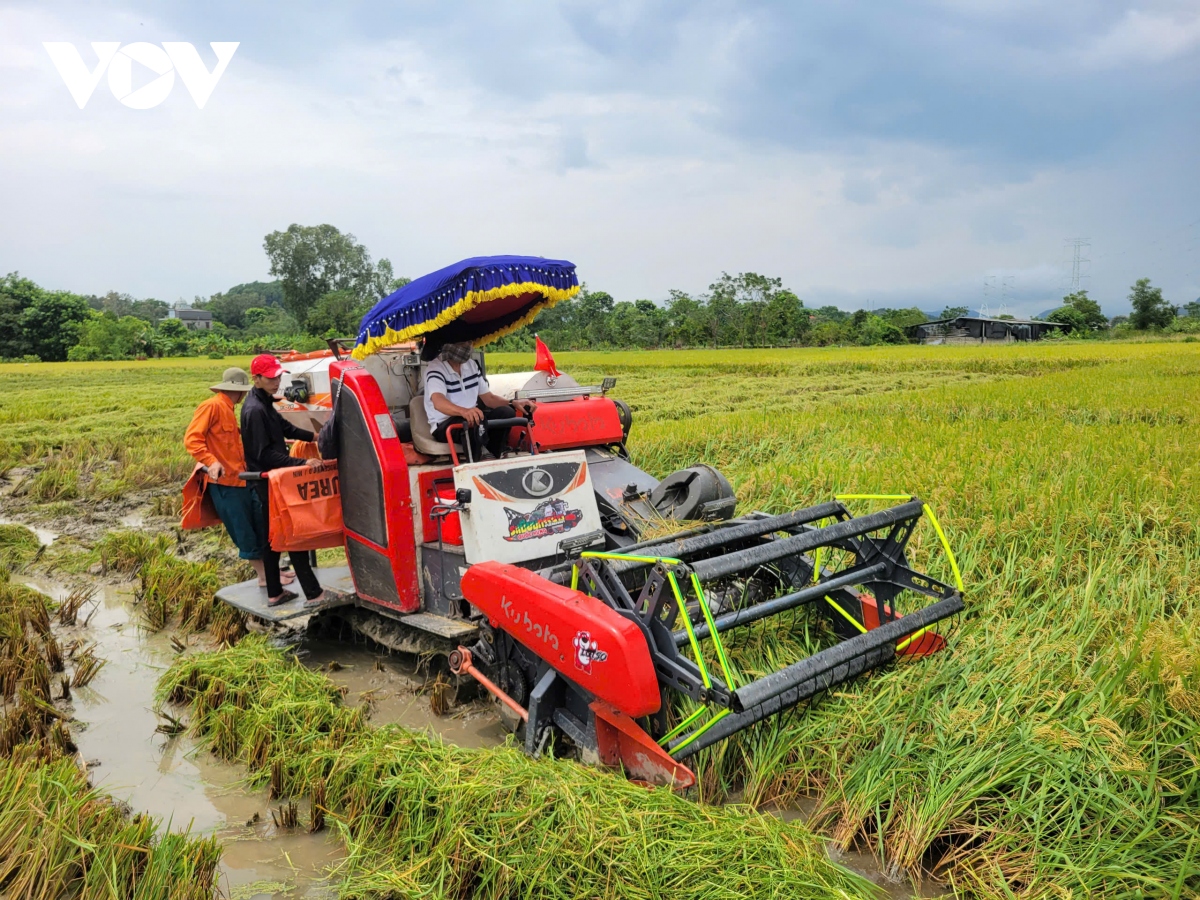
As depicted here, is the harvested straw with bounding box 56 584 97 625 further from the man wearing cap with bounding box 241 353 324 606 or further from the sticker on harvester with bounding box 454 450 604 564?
the sticker on harvester with bounding box 454 450 604 564

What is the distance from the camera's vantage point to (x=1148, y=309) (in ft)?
→ 173

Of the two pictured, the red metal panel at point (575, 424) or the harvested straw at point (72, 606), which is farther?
the harvested straw at point (72, 606)

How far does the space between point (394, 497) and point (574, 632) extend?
187cm

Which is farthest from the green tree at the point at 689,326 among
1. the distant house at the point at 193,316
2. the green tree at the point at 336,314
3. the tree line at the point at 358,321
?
the distant house at the point at 193,316

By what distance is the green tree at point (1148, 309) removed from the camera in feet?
170

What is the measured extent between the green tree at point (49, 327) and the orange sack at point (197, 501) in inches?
1915

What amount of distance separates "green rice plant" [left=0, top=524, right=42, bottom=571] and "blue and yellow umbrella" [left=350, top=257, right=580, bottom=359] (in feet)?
17.2

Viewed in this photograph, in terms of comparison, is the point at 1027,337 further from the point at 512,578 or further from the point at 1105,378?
the point at 512,578

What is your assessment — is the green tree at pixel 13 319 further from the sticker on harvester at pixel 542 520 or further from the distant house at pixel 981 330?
the distant house at pixel 981 330

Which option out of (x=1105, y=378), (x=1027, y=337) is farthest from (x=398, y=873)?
(x=1027, y=337)

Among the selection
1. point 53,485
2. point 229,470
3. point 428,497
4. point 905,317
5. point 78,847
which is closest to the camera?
point 78,847

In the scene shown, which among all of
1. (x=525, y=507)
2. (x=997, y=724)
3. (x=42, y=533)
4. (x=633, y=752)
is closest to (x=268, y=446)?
(x=525, y=507)

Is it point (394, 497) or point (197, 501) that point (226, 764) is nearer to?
point (394, 497)

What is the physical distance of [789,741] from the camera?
3.38 m
